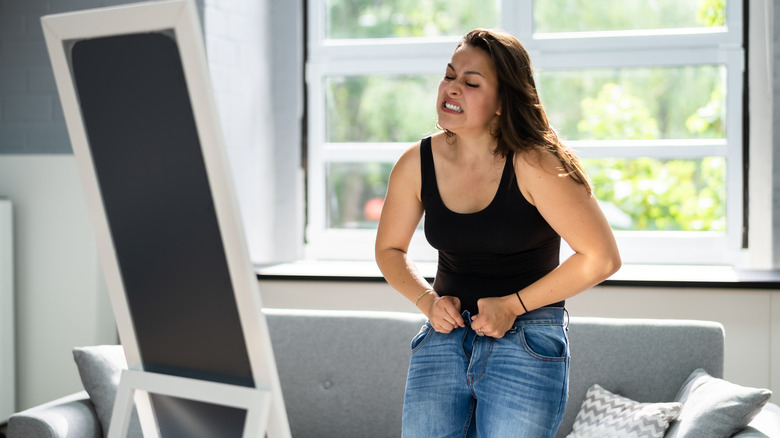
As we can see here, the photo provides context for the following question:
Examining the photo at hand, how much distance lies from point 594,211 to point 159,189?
848 mm

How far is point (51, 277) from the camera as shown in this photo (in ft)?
11.3

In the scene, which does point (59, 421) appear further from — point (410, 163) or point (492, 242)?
point (492, 242)

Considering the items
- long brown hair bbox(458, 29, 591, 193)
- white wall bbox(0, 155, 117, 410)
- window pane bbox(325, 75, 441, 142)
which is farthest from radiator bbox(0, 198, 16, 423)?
long brown hair bbox(458, 29, 591, 193)

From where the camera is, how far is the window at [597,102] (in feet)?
11.6

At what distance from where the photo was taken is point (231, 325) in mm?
1151

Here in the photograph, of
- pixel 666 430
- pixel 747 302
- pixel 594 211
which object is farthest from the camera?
pixel 747 302

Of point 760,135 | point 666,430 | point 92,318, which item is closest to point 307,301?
point 92,318

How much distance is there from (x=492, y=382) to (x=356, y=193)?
240cm

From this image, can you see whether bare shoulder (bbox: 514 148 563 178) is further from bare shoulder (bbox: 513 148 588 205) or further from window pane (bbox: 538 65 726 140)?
window pane (bbox: 538 65 726 140)

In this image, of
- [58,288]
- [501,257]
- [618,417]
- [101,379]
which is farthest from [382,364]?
[58,288]

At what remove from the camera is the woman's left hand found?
156 cm

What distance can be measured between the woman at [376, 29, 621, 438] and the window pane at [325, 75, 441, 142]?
2.15 meters

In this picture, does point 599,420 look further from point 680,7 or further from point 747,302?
point 680,7

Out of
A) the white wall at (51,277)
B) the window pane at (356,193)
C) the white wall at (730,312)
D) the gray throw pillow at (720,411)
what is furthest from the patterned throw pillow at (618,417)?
the white wall at (51,277)
